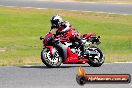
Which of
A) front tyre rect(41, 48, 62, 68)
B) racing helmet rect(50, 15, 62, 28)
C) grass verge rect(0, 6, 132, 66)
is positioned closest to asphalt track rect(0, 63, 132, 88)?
front tyre rect(41, 48, 62, 68)

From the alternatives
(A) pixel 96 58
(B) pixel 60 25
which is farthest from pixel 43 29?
(B) pixel 60 25

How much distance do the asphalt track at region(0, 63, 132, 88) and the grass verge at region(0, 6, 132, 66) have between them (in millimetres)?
1820

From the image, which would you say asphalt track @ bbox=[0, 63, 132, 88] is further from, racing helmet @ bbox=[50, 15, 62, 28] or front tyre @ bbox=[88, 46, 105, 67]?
racing helmet @ bbox=[50, 15, 62, 28]

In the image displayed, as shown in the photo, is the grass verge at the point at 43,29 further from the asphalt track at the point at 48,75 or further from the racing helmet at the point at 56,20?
the racing helmet at the point at 56,20

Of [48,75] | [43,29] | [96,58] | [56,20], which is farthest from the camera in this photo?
[43,29]

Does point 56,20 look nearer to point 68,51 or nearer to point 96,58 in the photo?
point 68,51

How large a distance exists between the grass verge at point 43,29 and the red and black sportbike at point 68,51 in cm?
155

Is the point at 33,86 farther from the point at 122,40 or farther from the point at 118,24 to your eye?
the point at 118,24

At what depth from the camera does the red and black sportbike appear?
15242 mm

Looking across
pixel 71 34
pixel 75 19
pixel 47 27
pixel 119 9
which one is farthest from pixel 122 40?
pixel 119 9

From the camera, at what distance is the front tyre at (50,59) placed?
49.8 ft

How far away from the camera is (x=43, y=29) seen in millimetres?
32938

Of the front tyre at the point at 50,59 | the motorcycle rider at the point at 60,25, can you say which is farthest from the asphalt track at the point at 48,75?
Result: the motorcycle rider at the point at 60,25

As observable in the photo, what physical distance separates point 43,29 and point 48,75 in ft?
63.8
